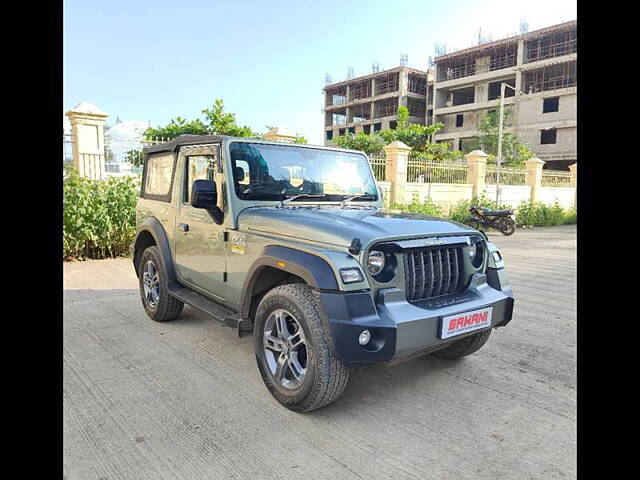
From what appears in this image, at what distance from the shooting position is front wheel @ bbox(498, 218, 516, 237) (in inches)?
588

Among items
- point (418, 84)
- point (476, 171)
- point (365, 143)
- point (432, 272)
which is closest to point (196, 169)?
point (432, 272)

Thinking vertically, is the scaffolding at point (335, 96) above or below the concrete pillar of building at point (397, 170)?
above

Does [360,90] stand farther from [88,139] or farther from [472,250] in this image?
[472,250]

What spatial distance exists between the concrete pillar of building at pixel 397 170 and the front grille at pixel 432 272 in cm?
1140

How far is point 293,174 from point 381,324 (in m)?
1.78

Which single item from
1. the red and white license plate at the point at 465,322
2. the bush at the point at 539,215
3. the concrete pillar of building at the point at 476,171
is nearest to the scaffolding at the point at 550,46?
the bush at the point at 539,215

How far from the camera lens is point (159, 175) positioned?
5078mm

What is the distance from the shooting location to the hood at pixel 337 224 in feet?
9.77

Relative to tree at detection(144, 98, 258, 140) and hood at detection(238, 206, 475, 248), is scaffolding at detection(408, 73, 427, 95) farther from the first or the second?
hood at detection(238, 206, 475, 248)

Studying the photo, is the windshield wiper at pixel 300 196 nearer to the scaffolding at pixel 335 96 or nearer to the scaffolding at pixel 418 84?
the scaffolding at pixel 418 84

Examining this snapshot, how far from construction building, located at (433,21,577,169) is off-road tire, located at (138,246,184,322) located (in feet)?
134

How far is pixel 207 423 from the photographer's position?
9.63 feet

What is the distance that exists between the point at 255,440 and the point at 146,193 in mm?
3491
